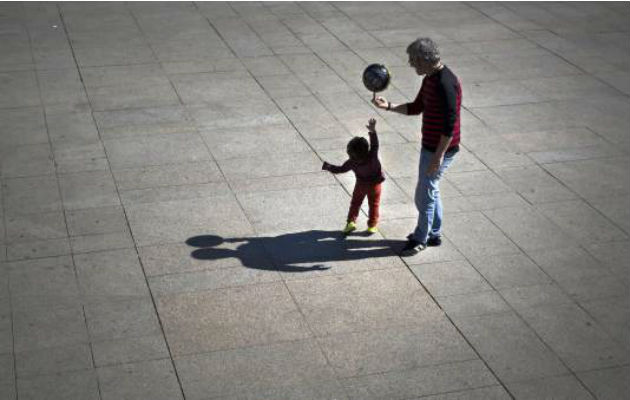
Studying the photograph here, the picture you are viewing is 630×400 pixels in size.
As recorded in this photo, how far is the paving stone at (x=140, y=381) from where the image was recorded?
663cm

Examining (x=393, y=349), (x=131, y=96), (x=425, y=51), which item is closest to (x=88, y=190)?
(x=131, y=96)

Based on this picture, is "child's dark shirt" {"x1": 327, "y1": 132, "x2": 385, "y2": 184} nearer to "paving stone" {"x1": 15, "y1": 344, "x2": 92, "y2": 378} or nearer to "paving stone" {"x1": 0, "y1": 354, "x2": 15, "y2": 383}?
"paving stone" {"x1": 15, "y1": 344, "x2": 92, "y2": 378}

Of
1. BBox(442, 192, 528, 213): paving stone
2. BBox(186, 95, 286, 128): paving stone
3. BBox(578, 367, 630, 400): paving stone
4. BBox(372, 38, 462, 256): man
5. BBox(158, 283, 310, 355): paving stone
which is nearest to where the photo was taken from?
BBox(578, 367, 630, 400): paving stone

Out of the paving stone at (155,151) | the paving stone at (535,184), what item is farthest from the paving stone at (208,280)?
the paving stone at (535,184)

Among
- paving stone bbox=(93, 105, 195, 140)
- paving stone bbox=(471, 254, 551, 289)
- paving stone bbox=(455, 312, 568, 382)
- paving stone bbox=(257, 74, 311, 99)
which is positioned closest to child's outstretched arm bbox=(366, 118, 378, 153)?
paving stone bbox=(471, 254, 551, 289)

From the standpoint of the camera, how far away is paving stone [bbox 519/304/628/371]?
721 cm

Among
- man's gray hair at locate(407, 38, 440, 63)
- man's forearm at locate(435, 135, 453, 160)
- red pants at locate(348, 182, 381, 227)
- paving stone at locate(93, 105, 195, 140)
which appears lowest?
paving stone at locate(93, 105, 195, 140)

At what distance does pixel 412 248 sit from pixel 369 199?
606 millimetres

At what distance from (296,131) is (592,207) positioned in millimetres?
3542

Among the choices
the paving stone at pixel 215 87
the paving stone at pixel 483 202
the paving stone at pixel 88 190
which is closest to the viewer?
the paving stone at pixel 88 190

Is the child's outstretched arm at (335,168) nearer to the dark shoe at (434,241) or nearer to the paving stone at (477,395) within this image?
the dark shoe at (434,241)

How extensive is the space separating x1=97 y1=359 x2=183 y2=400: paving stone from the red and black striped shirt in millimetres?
2987

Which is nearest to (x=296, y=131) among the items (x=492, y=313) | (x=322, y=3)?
(x=492, y=313)

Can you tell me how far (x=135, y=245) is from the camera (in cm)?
865
